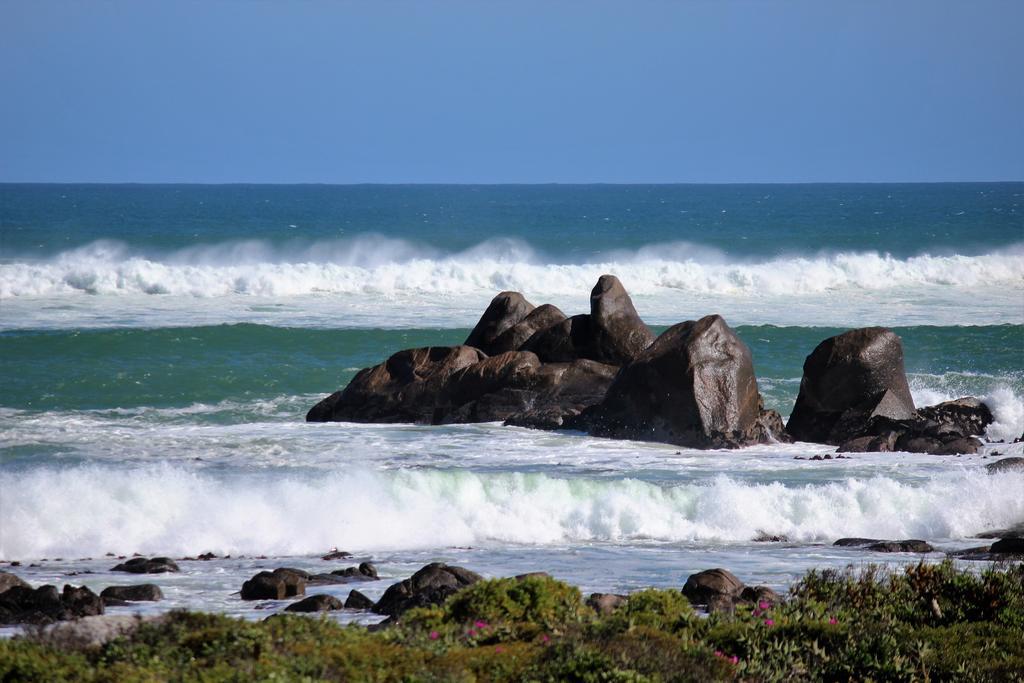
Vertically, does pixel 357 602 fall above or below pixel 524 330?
below

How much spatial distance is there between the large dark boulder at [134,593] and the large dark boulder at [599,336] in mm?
13548

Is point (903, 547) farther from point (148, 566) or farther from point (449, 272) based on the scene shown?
point (449, 272)

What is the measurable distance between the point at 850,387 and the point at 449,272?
3612 cm

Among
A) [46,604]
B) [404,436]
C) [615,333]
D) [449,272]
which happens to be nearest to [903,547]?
[46,604]

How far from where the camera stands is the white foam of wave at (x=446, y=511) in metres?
16.5

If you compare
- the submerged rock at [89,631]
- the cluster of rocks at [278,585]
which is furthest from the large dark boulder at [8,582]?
the submerged rock at [89,631]

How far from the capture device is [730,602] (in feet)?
40.1

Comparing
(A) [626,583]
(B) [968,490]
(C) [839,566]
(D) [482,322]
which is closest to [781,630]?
(A) [626,583]

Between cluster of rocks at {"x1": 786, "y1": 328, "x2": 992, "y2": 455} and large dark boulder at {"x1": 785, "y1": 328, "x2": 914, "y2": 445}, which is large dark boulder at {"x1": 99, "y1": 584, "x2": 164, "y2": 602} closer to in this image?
cluster of rocks at {"x1": 786, "y1": 328, "x2": 992, "y2": 455}

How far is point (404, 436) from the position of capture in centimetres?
2305

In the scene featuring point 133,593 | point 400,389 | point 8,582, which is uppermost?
point 400,389

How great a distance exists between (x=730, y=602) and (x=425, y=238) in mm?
66496

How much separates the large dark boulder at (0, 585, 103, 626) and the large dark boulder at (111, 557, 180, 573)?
2.02m

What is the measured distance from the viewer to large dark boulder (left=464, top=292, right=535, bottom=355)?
27266 millimetres
